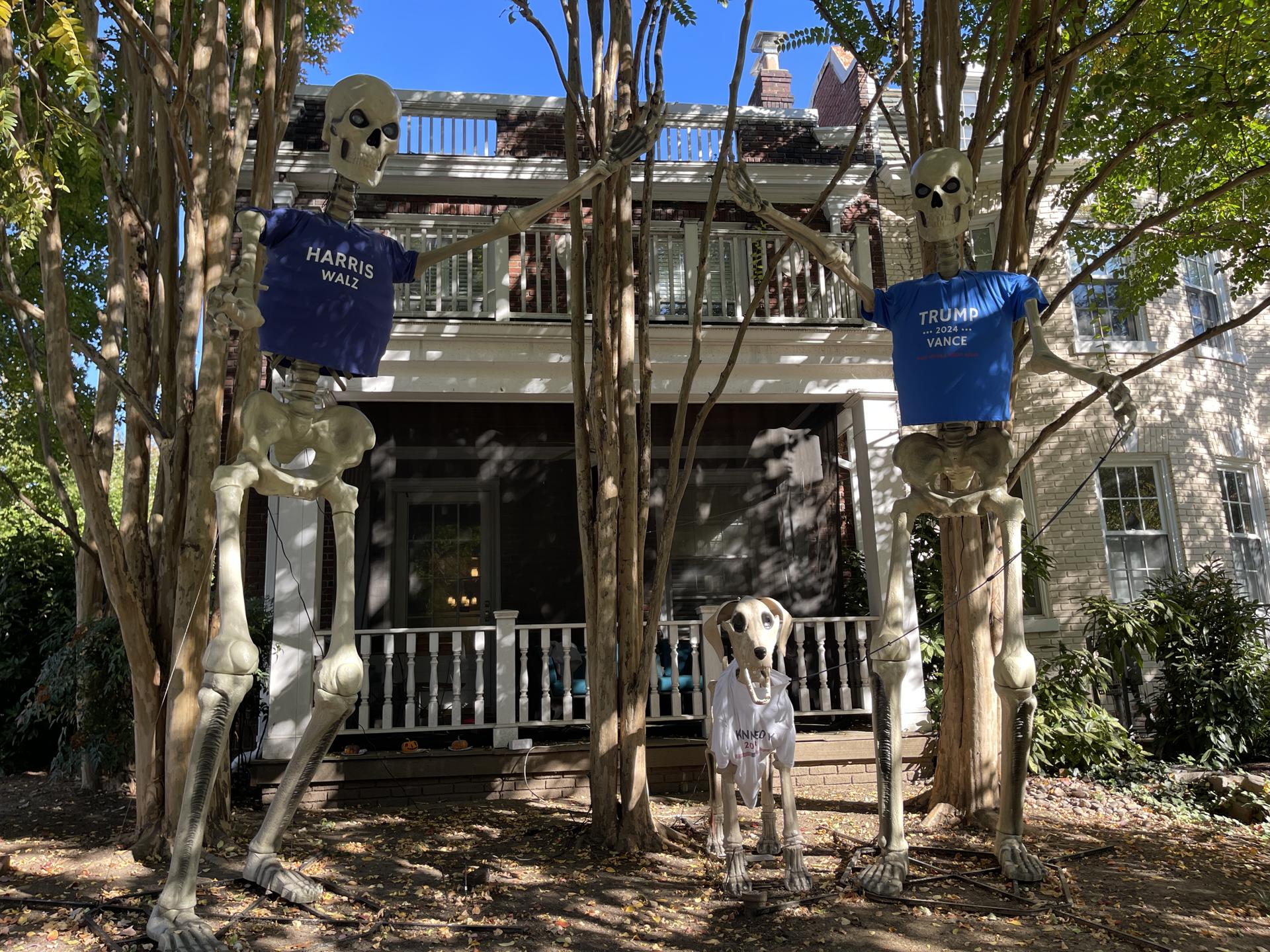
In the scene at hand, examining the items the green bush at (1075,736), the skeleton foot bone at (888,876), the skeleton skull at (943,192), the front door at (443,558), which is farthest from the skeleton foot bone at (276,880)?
the green bush at (1075,736)

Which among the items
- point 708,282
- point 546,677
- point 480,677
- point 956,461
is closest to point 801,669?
point 546,677

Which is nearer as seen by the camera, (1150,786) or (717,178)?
→ (717,178)

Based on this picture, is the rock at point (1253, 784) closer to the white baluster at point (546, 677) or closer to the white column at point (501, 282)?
the white baluster at point (546, 677)

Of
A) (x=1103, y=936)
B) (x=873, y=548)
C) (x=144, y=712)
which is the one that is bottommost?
(x=1103, y=936)

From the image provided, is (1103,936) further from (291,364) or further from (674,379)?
(674,379)

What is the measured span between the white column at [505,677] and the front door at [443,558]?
1731 mm

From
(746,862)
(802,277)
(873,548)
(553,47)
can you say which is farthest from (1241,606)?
(553,47)

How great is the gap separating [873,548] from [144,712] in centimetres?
591

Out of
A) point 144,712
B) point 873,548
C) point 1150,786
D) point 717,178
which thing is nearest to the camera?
point 144,712

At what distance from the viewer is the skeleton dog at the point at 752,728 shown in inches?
174

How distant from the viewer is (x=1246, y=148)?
8711 mm

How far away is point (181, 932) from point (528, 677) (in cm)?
492

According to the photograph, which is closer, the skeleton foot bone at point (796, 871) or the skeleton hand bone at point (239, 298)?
the skeleton hand bone at point (239, 298)

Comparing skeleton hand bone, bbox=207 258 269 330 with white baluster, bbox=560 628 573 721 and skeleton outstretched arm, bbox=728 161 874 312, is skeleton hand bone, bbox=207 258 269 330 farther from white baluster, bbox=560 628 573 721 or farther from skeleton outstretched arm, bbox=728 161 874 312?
white baluster, bbox=560 628 573 721
